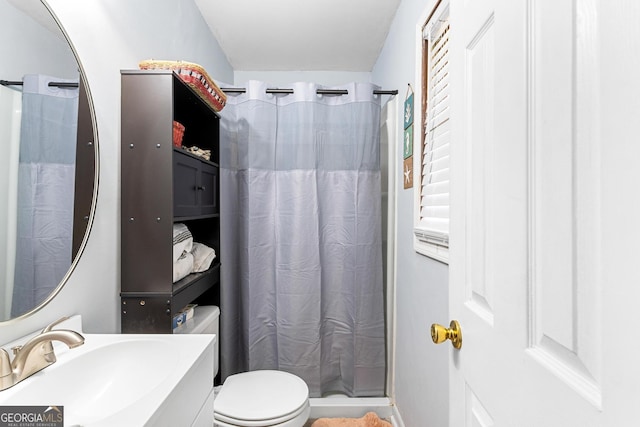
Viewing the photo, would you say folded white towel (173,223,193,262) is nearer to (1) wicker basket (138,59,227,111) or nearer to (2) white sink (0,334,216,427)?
(2) white sink (0,334,216,427)

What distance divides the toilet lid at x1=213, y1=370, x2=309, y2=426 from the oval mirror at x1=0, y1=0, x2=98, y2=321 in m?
0.85

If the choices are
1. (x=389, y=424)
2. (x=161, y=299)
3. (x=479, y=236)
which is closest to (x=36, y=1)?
(x=161, y=299)

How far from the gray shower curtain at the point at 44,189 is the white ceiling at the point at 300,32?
128 cm

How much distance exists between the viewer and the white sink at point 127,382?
64 centimetres

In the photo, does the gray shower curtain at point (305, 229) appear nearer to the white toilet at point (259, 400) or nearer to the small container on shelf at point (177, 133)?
the white toilet at point (259, 400)

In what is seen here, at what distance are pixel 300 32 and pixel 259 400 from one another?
7.10 ft

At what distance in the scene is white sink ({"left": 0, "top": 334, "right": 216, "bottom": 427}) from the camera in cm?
64

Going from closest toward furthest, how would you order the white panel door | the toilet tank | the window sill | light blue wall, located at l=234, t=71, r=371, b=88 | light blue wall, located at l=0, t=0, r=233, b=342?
the white panel door
light blue wall, located at l=0, t=0, r=233, b=342
the window sill
the toilet tank
light blue wall, located at l=234, t=71, r=371, b=88

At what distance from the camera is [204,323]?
1502mm

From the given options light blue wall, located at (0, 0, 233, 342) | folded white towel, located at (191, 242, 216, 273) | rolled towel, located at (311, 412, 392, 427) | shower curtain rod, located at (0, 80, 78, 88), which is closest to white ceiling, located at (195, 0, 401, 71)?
light blue wall, located at (0, 0, 233, 342)

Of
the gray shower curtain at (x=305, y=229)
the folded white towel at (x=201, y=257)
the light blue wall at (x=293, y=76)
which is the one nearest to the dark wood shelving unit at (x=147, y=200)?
the folded white towel at (x=201, y=257)

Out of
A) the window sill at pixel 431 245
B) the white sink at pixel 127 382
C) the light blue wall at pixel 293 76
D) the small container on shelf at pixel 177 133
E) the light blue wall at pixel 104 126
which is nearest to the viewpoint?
the white sink at pixel 127 382

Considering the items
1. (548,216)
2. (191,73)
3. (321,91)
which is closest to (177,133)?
(191,73)

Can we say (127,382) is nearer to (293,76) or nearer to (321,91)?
(321,91)
